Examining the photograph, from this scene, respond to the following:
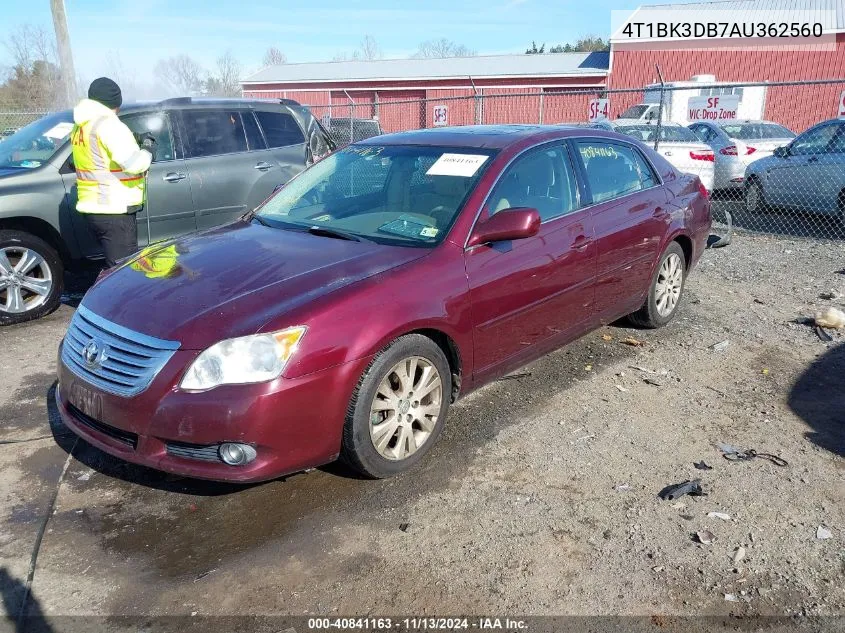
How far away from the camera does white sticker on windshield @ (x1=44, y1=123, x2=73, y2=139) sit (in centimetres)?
653

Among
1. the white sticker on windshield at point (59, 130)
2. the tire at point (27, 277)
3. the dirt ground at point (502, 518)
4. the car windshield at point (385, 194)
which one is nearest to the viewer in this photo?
the dirt ground at point (502, 518)

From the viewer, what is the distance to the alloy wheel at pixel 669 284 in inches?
224

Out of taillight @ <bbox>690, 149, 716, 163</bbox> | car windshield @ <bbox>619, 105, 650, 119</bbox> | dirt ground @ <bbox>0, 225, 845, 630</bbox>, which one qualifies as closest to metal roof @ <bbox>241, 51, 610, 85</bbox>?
car windshield @ <bbox>619, 105, 650, 119</bbox>

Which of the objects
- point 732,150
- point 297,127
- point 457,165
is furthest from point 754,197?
point 457,165

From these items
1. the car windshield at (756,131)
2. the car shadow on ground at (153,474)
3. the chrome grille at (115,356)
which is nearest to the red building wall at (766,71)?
the car windshield at (756,131)

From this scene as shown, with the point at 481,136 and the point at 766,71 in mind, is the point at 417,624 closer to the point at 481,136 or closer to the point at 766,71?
the point at 481,136

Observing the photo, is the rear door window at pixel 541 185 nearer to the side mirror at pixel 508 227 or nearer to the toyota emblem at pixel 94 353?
the side mirror at pixel 508 227

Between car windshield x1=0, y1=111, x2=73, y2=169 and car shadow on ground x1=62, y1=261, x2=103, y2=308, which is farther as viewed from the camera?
car shadow on ground x1=62, y1=261, x2=103, y2=308

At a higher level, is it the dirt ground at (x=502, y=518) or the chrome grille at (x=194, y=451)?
the chrome grille at (x=194, y=451)

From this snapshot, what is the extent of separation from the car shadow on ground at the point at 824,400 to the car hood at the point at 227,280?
2542 millimetres

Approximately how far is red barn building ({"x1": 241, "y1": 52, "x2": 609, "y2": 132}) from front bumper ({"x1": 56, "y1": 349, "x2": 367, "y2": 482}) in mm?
25163

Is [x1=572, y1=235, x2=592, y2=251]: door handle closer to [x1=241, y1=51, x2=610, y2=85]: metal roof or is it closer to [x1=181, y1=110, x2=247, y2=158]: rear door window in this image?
[x1=181, y1=110, x2=247, y2=158]: rear door window

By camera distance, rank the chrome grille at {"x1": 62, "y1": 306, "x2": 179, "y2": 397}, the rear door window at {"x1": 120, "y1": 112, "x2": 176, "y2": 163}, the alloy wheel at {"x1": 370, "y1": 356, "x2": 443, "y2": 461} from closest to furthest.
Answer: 1. the chrome grille at {"x1": 62, "y1": 306, "x2": 179, "y2": 397}
2. the alloy wheel at {"x1": 370, "y1": 356, "x2": 443, "y2": 461}
3. the rear door window at {"x1": 120, "y1": 112, "x2": 176, "y2": 163}

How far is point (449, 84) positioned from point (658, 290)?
30966 mm
